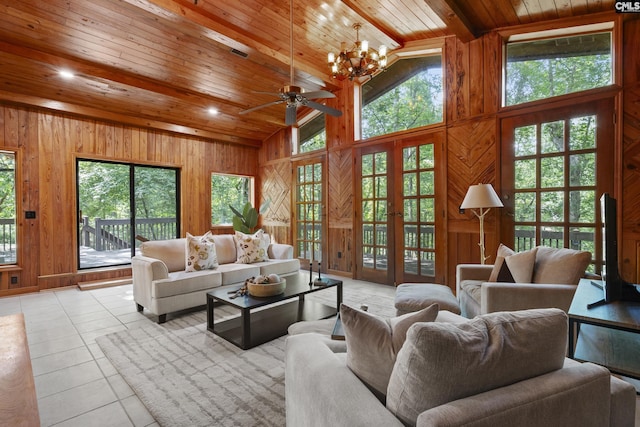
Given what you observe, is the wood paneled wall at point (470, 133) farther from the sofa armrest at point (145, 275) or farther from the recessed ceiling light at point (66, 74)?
the recessed ceiling light at point (66, 74)

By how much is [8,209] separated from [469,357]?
603cm

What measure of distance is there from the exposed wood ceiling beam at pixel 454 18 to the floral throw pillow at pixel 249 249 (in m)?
3.53

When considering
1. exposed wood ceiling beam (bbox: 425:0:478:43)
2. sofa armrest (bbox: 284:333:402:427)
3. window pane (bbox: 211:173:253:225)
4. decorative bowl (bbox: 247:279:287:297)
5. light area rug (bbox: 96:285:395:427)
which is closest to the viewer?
sofa armrest (bbox: 284:333:402:427)

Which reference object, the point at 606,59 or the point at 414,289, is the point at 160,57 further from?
the point at 606,59

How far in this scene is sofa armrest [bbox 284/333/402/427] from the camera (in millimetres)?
880

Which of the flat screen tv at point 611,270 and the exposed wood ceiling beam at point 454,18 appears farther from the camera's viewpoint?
the exposed wood ceiling beam at point 454,18

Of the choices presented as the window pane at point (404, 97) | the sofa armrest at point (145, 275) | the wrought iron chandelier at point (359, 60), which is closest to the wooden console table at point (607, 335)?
the wrought iron chandelier at point (359, 60)

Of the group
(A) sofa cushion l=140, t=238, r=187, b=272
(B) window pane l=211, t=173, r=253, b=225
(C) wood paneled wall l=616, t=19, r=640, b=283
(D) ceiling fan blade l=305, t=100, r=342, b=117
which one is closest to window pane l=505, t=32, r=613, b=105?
(C) wood paneled wall l=616, t=19, r=640, b=283

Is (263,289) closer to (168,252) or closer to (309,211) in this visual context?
(168,252)

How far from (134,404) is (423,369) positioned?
1886mm

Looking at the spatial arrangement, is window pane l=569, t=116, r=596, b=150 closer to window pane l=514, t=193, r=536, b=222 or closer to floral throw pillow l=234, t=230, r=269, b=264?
window pane l=514, t=193, r=536, b=222

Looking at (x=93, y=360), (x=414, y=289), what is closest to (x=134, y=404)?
(x=93, y=360)

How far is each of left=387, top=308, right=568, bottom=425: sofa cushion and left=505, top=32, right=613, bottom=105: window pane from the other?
3.61m

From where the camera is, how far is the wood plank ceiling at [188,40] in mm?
3328
